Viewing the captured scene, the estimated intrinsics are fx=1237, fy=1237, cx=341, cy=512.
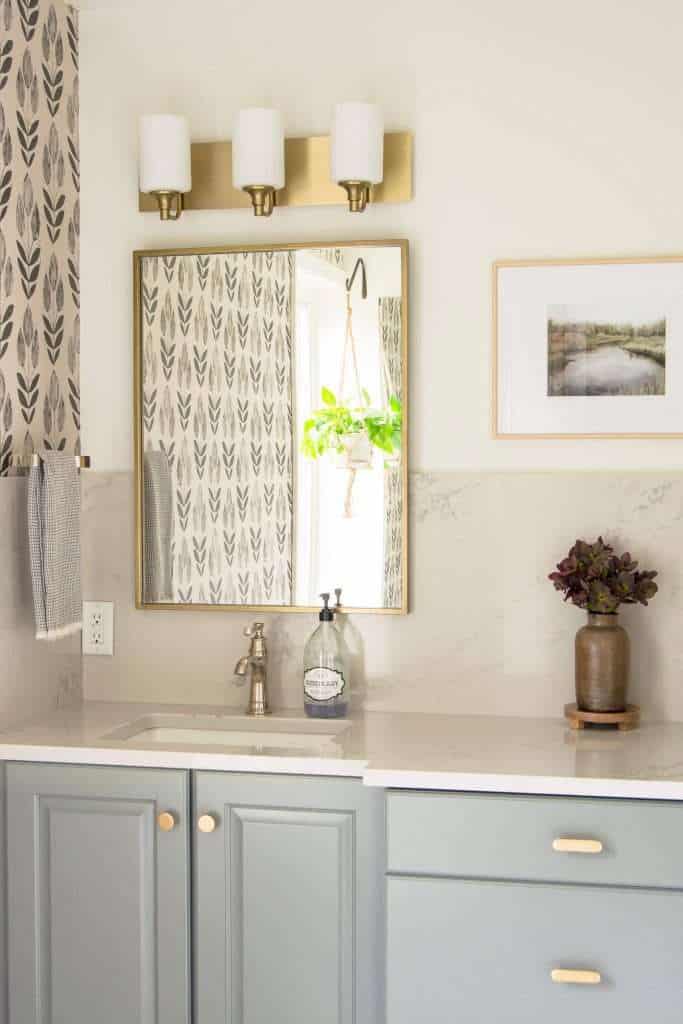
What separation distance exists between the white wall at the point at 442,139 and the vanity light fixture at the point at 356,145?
0.12 metres

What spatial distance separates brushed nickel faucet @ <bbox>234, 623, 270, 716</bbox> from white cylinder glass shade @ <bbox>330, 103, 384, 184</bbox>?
3.26 ft

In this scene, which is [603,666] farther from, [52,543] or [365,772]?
[52,543]

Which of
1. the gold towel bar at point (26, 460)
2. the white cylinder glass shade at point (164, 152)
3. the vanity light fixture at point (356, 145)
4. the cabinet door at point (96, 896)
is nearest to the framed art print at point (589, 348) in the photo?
the vanity light fixture at point (356, 145)

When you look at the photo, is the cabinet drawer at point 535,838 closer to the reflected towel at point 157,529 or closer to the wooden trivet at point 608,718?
the wooden trivet at point 608,718

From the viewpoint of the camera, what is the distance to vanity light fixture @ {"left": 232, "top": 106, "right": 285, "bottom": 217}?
2.65 metres

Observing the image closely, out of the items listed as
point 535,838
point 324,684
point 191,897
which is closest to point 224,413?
point 324,684

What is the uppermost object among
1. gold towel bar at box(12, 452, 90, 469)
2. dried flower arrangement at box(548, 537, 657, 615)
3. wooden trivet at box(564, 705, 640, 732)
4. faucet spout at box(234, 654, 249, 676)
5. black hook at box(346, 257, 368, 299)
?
black hook at box(346, 257, 368, 299)

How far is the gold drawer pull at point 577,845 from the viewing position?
6.77ft

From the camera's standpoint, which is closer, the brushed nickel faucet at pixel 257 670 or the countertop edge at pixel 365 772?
the countertop edge at pixel 365 772

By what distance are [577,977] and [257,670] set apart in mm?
970

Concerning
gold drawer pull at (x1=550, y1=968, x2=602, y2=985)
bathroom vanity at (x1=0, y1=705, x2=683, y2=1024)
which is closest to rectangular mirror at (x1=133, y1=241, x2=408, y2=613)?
bathroom vanity at (x1=0, y1=705, x2=683, y2=1024)

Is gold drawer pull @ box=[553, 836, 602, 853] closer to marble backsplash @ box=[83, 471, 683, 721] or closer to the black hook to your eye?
marble backsplash @ box=[83, 471, 683, 721]

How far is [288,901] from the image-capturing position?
223 centimetres

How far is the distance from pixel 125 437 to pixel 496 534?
0.89 metres
